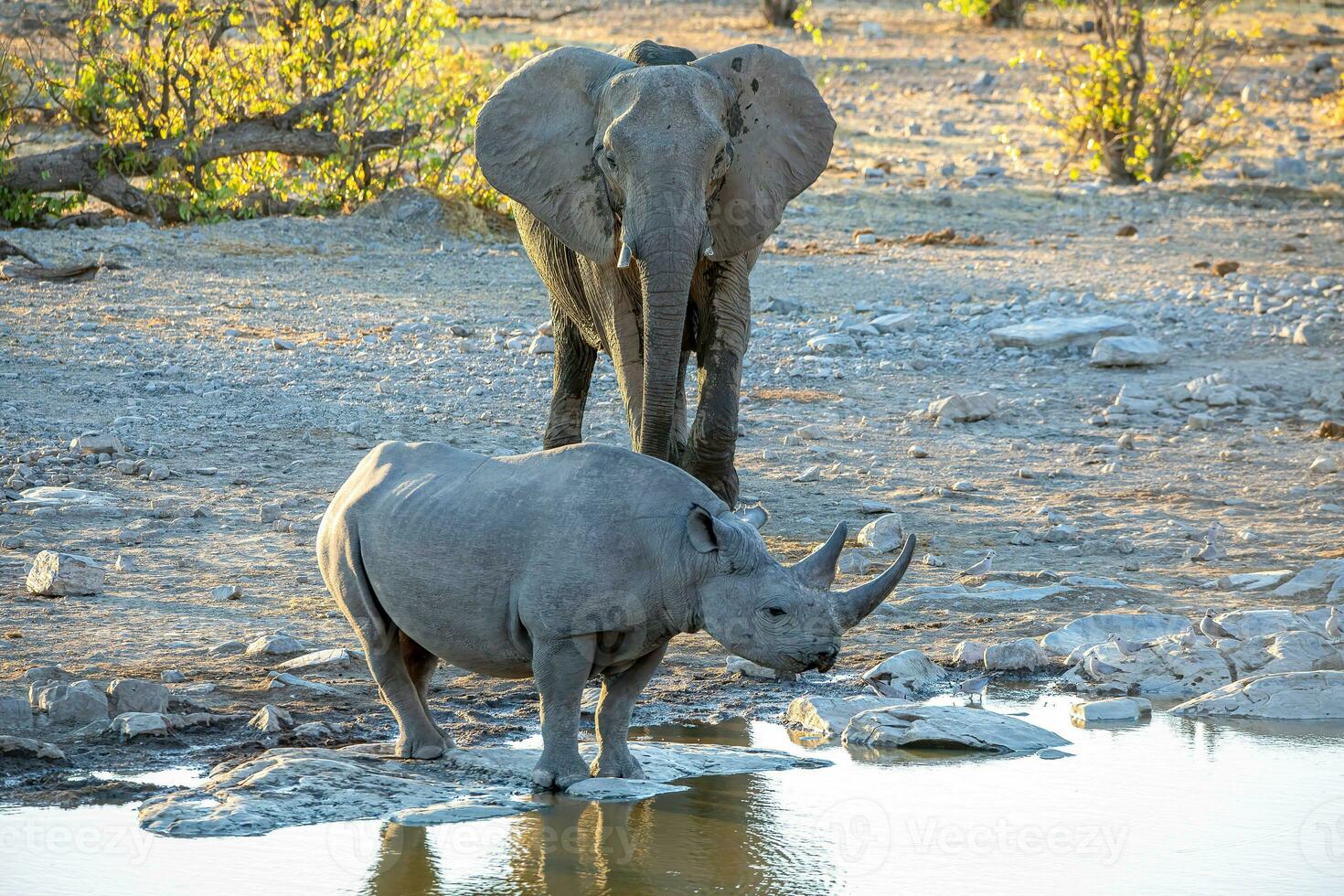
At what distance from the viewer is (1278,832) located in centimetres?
523

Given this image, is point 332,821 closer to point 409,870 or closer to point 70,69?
point 409,870

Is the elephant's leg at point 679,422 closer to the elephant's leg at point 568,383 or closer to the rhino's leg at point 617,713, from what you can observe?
the elephant's leg at point 568,383

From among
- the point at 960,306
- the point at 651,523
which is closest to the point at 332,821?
the point at 651,523

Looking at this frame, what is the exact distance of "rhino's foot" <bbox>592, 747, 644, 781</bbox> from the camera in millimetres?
5312

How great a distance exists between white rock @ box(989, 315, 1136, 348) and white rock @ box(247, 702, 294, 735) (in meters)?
6.98

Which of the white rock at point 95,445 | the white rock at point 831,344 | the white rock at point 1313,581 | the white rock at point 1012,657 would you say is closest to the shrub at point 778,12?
the white rock at point 831,344

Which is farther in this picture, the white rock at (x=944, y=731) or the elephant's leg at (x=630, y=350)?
the elephant's leg at (x=630, y=350)

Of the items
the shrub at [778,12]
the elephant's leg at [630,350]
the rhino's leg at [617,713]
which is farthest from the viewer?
the shrub at [778,12]

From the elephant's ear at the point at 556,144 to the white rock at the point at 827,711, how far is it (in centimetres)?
192

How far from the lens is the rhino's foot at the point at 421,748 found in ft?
17.8

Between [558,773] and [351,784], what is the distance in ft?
1.95

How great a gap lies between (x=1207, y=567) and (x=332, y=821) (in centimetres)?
449

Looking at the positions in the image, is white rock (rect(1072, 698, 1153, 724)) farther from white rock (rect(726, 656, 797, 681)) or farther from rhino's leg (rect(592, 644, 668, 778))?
rhino's leg (rect(592, 644, 668, 778))

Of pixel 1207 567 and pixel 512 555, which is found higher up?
pixel 512 555
